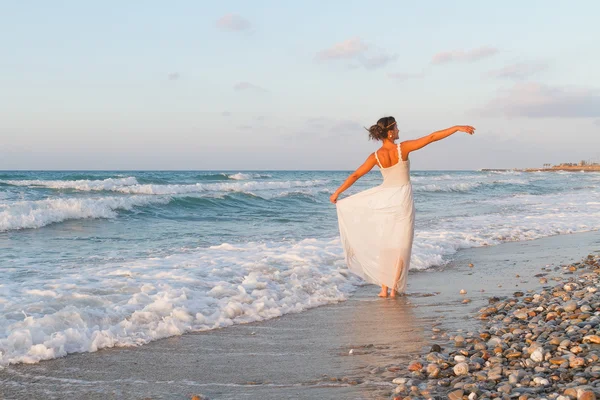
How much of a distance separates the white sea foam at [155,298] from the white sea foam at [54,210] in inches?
299

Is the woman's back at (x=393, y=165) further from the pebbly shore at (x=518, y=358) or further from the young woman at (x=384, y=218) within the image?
the pebbly shore at (x=518, y=358)

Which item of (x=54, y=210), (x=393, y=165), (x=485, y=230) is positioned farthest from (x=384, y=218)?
(x=54, y=210)

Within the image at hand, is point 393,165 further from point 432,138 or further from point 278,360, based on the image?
point 278,360

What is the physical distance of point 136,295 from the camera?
6258mm

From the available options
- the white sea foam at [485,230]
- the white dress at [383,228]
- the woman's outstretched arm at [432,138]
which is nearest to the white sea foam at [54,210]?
the white sea foam at [485,230]

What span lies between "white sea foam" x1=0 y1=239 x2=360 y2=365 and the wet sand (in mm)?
231

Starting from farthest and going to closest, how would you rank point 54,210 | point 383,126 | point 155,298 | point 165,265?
point 54,210, point 165,265, point 383,126, point 155,298

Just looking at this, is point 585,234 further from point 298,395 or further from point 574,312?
point 298,395

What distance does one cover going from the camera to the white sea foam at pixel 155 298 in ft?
16.3

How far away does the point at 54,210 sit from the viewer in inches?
674

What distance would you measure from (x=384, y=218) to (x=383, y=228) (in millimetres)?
131

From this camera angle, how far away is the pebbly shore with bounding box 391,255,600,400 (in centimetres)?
343

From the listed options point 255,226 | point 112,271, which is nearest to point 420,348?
point 112,271

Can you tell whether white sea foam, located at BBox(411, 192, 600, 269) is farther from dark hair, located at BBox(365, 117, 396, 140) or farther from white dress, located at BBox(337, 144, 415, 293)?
dark hair, located at BBox(365, 117, 396, 140)
